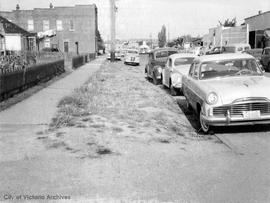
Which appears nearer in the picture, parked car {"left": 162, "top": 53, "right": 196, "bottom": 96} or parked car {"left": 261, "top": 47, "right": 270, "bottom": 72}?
parked car {"left": 162, "top": 53, "right": 196, "bottom": 96}

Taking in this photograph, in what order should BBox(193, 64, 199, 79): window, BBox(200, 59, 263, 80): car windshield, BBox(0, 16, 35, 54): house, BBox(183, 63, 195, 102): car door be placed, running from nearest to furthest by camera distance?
BBox(200, 59, 263, 80): car windshield → BBox(193, 64, 199, 79): window → BBox(183, 63, 195, 102): car door → BBox(0, 16, 35, 54): house

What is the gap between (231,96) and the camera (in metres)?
7.09

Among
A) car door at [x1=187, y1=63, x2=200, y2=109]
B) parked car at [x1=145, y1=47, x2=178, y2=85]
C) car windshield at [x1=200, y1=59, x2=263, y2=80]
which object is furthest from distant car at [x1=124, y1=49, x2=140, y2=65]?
car windshield at [x1=200, y1=59, x2=263, y2=80]

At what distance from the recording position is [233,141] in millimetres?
6918

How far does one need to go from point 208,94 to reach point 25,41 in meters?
43.3

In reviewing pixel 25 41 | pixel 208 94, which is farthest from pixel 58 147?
pixel 25 41

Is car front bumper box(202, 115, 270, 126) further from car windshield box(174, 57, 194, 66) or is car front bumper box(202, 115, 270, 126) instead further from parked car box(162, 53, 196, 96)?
car windshield box(174, 57, 194, 66)

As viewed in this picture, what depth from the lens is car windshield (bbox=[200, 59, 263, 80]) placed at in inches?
338

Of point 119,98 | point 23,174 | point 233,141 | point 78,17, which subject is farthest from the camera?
point 78,17

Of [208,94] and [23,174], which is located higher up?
[208,94]

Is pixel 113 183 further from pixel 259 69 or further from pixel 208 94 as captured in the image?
pixel 259 69

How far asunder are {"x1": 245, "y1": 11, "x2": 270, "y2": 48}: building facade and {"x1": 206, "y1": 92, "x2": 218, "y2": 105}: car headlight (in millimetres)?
40385

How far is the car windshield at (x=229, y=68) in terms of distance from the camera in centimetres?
858

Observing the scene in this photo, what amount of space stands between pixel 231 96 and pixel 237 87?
0.34 metres
